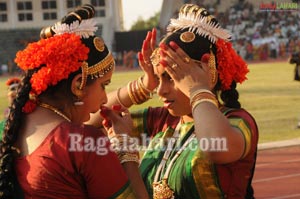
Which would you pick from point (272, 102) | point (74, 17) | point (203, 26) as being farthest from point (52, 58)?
point (272, 102)

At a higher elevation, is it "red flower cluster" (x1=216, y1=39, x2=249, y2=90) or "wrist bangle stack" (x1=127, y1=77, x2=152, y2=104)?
"red flower cluster" (x1=216, y1=39, x2=249, y2=90)

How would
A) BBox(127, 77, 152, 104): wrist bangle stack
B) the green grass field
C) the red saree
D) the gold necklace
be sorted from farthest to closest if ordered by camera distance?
the green grass field → BBox(127, 77, 152, 104): wrist bangle stack → the gold necklace → the red saree

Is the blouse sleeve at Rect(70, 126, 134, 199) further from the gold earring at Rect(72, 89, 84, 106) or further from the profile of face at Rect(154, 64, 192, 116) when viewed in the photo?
the profile of face at Rect(154, 64, 192, 116)

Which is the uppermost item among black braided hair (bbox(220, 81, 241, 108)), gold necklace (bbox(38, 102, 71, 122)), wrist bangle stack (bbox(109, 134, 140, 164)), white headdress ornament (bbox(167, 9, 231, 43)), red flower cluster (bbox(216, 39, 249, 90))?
white headdress ornament (bbox(167, 9, 231, 43))

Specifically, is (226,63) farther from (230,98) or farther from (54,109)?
(54,109)

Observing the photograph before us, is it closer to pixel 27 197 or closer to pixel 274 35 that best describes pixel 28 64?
pixel 27 197

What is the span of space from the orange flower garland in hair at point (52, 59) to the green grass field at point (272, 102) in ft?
27.1

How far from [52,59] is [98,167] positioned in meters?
0.50

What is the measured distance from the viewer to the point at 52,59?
2605mm

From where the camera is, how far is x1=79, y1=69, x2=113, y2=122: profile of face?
270 centimetres

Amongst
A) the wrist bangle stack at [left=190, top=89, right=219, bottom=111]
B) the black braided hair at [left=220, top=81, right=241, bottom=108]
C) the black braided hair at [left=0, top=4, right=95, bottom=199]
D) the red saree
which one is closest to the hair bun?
the black braided hair at [left=0, top=4, right=95, bottom=199]

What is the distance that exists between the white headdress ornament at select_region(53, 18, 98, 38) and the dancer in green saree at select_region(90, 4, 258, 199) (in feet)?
1.07

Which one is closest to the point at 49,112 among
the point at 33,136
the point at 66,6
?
the point at 33,136

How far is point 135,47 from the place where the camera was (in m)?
41.9
